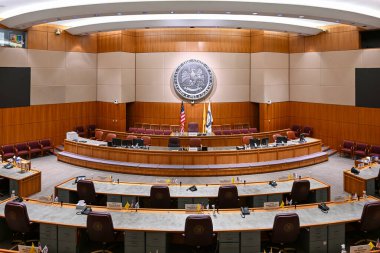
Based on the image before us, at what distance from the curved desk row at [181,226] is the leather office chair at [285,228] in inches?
5.7

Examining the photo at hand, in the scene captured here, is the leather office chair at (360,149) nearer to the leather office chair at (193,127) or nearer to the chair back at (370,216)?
the leather office chair at (193,127)

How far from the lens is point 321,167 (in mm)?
13102

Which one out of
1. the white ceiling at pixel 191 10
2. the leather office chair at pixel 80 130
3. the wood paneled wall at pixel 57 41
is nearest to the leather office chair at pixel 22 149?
the leather office chair at pixel 80 130

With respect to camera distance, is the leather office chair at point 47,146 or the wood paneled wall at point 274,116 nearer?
the leather office chair at point 47,146

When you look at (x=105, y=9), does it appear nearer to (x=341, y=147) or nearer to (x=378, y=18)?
(x=378, y=18)

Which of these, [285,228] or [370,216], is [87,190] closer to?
[285,228]

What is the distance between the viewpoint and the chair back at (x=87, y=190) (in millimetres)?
7652

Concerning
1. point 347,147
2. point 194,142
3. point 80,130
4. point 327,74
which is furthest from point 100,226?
point 327,74

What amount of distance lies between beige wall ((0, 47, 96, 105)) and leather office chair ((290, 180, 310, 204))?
40.8ft

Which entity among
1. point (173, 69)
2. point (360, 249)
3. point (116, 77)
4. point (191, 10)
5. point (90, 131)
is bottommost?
point (360, 249)

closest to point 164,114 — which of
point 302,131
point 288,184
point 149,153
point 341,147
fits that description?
point 149,153

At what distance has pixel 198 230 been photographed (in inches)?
217

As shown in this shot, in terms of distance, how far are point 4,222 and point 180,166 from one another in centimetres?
624

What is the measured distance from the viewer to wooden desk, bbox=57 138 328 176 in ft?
38.7
